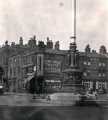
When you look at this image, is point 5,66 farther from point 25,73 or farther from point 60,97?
point 60,97

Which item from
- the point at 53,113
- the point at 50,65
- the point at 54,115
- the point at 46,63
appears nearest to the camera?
the point at 54,115

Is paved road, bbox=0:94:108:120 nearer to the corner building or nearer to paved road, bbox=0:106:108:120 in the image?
paved road, bbox=0:106:108:120

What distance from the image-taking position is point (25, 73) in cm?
5156

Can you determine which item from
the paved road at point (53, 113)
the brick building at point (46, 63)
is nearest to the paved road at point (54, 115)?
the paved road at point (53, 113)

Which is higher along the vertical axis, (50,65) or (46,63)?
(46,63)

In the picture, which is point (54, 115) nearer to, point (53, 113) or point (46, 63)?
point (53, 113)

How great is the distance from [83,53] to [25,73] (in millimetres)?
10333

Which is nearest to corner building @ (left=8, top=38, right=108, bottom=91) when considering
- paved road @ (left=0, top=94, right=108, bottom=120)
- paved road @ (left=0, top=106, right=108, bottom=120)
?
paved road @ (left=0, top=94, right=108, bottom=120)

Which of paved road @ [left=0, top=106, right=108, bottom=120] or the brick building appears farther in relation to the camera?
the brick building

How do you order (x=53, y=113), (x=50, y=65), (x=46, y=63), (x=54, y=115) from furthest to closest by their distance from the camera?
(x=50, y=65) → (x=46, y=63) → (x=53, y=113) → (x=54, y=115)

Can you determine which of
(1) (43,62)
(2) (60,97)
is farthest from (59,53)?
(2) (60,97)

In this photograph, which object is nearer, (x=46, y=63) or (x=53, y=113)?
(x=53, y=113)

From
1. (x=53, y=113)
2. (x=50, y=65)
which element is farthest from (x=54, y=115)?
(x=50, y=65)

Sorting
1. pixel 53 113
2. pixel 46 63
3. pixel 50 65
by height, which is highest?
pixel 46 63
